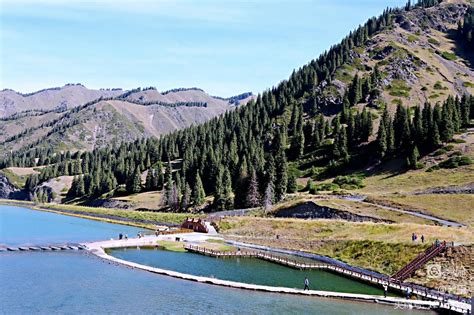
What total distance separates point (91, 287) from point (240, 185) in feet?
278

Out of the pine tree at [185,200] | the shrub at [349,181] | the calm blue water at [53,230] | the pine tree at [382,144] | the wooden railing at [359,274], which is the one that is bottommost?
the calm blue water at [53,230]

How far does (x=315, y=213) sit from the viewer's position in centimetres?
10819

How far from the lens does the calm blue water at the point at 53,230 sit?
100681 mm

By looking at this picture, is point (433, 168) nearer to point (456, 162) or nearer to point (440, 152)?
point (456, 162)

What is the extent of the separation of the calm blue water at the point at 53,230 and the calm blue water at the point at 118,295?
26.2 meters

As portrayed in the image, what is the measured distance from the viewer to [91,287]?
5772 cm

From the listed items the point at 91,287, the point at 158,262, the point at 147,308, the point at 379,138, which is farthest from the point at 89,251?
the point at 379,138

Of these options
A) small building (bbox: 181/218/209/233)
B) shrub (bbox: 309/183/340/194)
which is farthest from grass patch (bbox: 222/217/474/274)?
shrub (bbox: 309/183/340/194)

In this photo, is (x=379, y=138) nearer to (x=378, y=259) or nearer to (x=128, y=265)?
(x=378, y=259)

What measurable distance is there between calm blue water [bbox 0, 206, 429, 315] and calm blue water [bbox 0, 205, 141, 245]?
26224 millimetres

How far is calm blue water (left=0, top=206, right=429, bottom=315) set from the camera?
163ft

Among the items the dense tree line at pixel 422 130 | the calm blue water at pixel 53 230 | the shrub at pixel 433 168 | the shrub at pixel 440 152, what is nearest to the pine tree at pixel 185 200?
the calm blue water at pixel 53 230

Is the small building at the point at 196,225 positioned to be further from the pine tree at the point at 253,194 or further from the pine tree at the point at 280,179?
the pine tree at the point at 280,179

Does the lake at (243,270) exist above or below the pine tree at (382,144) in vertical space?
below
